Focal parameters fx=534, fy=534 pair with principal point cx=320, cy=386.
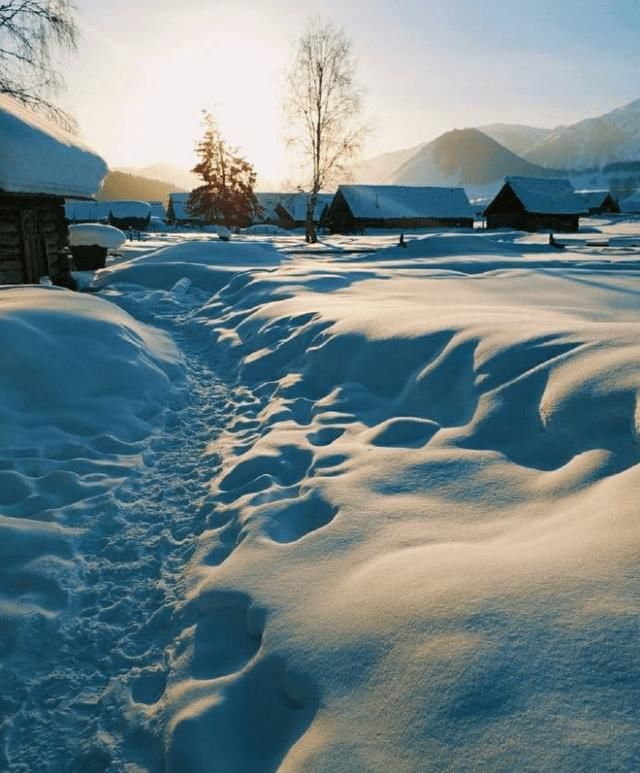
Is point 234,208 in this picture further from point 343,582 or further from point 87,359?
point 343,582

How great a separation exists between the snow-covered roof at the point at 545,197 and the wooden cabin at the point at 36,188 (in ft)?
113

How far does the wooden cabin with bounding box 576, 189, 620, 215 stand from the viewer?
195ft

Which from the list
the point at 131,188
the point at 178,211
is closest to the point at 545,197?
the point at 178,211

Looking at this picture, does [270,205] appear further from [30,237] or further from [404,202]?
[30,237]

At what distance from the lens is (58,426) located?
4.17 m

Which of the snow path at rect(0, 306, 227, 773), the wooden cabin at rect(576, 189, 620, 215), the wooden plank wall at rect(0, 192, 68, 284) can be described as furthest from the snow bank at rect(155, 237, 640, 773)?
the wooden cabin at rect(576, 189, 620, 215)

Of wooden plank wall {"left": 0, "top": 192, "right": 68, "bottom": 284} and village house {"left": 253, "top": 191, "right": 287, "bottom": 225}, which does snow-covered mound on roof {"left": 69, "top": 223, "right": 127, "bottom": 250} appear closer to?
wooden plank wall {"left": 0, "top": 192, "right": 68, "bottom": 284}

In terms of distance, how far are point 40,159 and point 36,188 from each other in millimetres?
435

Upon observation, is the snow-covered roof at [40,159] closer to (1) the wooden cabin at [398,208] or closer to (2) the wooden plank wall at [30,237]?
(2) the wooden plank wall at [30,237]

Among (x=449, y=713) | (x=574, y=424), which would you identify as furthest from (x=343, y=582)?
(x=574, y=424)

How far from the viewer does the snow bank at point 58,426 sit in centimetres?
249

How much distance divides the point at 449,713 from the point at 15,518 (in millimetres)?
2490

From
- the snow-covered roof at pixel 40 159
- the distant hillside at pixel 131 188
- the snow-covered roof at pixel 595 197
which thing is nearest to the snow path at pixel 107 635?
the snow-covered roof at pixel 40 159

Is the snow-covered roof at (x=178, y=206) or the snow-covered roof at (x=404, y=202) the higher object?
the snow-covered roof at (x=178, y=206)
